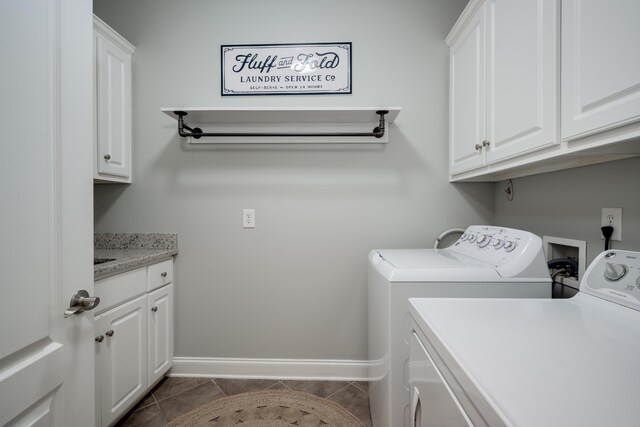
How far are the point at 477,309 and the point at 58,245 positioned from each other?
1148mm

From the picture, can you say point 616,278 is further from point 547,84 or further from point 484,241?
point 547,84

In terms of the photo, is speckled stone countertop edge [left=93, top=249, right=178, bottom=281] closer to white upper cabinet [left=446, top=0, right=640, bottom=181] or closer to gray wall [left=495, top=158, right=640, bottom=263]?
white upper cabinet [left=446, top=0, right=640, bottom=181]

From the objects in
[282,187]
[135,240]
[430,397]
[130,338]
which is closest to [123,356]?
[130,338]

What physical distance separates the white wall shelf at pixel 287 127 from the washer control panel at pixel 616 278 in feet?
3.98

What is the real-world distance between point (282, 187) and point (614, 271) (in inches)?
63.2

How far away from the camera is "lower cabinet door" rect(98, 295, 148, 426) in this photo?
1334 mm

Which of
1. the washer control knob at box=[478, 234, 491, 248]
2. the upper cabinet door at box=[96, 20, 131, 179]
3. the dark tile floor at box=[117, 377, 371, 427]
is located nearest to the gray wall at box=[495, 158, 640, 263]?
the washer control knob at box=[478, 234, 491, 248]

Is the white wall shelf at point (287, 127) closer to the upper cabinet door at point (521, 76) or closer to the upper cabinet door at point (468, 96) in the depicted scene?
the upper cabinet door at point (468, 96)

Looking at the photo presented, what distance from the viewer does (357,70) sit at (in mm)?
1886

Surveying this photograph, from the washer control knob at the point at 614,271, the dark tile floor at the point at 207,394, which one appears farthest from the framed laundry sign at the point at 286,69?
the dark tile floor at the point at 207,394

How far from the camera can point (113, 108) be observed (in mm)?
1722

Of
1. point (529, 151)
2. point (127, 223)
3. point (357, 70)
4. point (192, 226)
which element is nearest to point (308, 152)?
point (357, 70)

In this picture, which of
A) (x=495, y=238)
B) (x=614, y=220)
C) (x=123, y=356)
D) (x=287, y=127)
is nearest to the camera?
(x=614, y=220)

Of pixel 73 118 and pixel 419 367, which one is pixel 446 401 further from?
pixel 73 118
